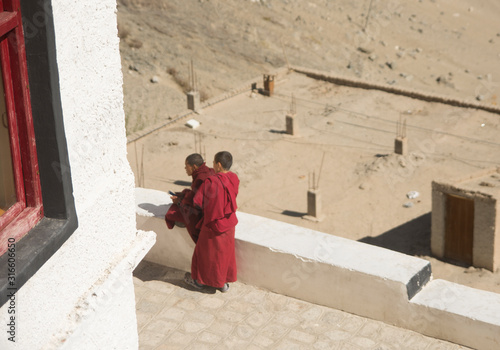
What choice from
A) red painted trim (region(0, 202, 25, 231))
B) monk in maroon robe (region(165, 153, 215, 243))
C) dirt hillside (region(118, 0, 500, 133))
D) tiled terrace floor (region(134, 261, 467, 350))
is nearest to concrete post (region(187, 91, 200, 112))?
dirt hillside (region(118, 0, 500, 133))

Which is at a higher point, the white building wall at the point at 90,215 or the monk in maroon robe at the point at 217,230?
the white building wall at the point at 90,215

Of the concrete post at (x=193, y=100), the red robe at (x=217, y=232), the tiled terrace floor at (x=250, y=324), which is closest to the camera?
the tiled terrace floor at (x=250, y=324)

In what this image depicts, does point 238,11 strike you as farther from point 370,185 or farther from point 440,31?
A: point 370,185

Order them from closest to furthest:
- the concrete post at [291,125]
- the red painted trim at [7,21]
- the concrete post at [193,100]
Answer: the red painted trim at [7,21] < the concrete post at [291,125] < the concrete post at [193,100]

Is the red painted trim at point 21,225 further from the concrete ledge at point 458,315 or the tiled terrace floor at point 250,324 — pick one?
the concrete ledge at point 458,315

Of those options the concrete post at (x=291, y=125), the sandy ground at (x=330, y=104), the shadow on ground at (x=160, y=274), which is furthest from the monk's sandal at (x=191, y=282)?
the concrete post at (x=291, y=125)

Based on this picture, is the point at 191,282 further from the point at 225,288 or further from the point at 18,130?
the point at 18,130

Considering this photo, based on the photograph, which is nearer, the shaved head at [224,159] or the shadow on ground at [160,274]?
the shaved head at [224,159]

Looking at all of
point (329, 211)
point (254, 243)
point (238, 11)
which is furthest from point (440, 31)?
point (254, 243)

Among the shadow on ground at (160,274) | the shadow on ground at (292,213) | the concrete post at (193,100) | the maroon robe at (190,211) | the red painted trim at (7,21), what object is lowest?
the shadow on ground at (292,213)

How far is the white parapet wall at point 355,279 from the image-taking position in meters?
4.66

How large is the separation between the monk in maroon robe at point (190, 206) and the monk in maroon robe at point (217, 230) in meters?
0.09

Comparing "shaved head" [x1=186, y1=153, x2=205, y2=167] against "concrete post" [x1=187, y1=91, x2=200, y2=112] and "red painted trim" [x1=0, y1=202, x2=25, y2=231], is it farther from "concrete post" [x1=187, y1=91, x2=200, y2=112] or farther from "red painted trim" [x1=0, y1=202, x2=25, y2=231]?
"concrete post" [x1=187, y1=91, x2=200, y2=112]

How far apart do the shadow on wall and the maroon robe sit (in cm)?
672
